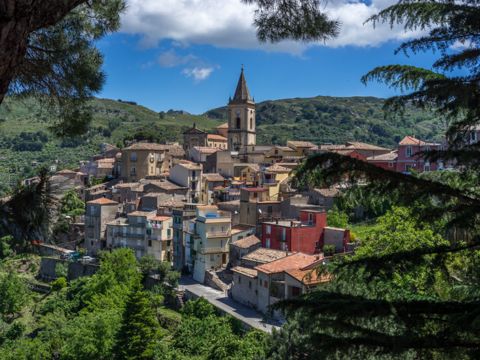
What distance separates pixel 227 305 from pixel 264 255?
4.38 metres

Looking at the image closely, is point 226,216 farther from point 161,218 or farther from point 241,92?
point 241,92

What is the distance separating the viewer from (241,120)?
87812 millimetres

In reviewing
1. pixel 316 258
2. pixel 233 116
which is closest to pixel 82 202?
pixel 233 116

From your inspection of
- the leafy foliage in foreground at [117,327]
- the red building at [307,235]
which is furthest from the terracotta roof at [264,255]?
the leafy foliage in foreground at [117,327]

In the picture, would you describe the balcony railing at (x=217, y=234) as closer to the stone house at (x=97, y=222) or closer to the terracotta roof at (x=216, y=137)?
the stone house at (x=97, y=222)

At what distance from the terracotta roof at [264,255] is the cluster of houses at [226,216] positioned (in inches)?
3.6

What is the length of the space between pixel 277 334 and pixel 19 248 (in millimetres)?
14147

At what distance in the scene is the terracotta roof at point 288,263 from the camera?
103ft

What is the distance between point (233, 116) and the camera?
88375mm

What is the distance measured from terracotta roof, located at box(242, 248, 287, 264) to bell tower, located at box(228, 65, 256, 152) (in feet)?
166

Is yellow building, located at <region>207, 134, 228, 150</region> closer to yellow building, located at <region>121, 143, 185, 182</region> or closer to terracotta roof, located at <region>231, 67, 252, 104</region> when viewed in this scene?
terracotta roof, located at <region>231, 67, 252, 104</region>

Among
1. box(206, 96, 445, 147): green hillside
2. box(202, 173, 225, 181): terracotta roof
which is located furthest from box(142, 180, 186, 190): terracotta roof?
box(206, 96, 445, 147): green hillside

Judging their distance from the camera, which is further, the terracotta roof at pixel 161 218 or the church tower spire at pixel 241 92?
the church tower spire at pixel 241 92

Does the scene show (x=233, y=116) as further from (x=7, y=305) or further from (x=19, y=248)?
(x=19, y=248)
